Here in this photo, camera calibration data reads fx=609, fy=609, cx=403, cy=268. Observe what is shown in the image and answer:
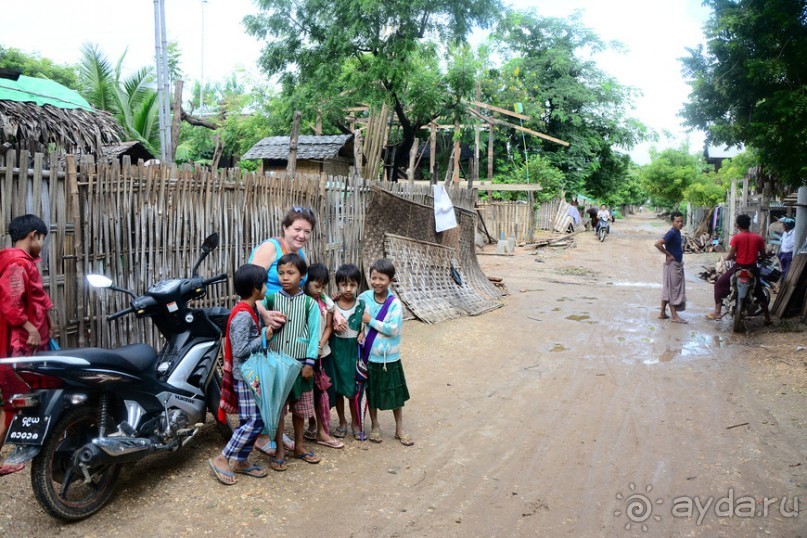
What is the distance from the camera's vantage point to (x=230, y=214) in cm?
638

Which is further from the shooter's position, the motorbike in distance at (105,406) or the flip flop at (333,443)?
the flip flop at (333,443)

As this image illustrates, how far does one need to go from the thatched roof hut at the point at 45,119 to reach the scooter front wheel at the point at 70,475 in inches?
215

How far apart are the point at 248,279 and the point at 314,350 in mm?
660

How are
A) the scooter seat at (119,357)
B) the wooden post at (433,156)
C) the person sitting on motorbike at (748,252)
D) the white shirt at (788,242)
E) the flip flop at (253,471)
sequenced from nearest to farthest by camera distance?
the scooter seat at (119,357), the flip flop at (253,471), the person sitting on motorbike at (748,252), the white shirt at (788,242), the wooden post at (433,156)

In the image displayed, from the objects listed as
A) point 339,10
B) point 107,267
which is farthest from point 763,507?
point 339,10

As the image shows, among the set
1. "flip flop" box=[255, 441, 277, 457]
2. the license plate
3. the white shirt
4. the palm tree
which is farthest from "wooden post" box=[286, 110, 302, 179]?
the palm tree

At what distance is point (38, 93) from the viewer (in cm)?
823

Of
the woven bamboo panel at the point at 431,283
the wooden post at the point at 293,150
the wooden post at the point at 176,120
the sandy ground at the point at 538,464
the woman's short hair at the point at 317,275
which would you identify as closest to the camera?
the sandy ground at the point at 538,464

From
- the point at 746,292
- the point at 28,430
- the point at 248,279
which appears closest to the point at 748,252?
the point at 746,292

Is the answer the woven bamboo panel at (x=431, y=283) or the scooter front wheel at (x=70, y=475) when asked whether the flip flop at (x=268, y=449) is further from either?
the woven bamboo panel at (x=431, y=283)

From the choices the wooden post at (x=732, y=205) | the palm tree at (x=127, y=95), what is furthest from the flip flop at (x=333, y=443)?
the wooden post at (x=732, y=205)

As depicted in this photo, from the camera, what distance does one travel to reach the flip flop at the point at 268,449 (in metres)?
4.16

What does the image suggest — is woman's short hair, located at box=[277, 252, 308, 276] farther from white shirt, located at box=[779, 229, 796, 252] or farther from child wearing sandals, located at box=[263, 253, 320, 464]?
white shirt, located at box=[779, 229, 796, 252]

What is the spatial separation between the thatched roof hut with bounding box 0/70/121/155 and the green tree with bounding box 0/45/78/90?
65.0ft
